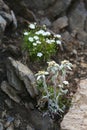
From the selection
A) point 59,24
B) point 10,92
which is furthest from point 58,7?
point 10,92

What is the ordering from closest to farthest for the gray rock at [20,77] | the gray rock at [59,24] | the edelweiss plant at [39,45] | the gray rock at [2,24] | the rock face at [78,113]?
the rock face at [78,113], the gray rock at [20,77], the edelweiss plant at [39,45], the gray rock at [2,24], the gray rock at [59,24]

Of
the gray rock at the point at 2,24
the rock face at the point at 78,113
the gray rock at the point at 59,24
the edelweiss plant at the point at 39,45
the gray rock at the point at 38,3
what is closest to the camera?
the rock face at the point at 78,113

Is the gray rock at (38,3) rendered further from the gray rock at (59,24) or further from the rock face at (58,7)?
the gray rock at (59,24)

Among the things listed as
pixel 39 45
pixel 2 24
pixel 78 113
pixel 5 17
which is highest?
pixel 5 17

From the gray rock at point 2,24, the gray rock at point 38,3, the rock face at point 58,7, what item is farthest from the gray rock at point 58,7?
the gray rock at point 2,24

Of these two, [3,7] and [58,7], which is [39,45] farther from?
[58,7]

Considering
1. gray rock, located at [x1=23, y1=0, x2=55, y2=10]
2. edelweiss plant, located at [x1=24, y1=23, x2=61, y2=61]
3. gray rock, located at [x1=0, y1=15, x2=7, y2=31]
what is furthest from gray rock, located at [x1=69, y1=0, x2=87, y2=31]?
gray rock, located at [x1=0, y1=15, x2=7, y2=31]

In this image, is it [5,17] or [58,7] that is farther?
[58,7]
